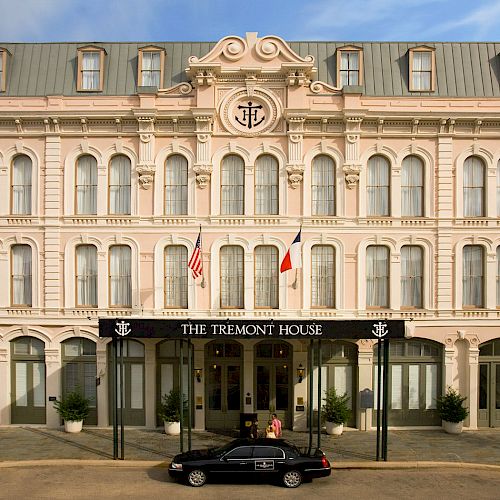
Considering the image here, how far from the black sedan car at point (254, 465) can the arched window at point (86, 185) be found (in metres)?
10.8

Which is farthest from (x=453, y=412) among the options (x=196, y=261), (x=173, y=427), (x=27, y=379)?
(x=27, y=379)

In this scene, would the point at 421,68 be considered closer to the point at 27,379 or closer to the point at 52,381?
the point at 52,381

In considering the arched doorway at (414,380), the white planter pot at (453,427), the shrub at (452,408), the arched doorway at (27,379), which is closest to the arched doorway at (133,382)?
the arched doorway at (27,379)

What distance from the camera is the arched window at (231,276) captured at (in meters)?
21.7

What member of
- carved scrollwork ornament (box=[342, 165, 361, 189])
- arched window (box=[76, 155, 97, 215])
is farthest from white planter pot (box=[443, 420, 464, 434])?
arched window (box=[76, 155, 97, 215])

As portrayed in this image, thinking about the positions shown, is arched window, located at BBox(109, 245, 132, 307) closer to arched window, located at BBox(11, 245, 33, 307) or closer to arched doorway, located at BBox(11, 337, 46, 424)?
arched window, located at BBox(11, 245, 33, 307)

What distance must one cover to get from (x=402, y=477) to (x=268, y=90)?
47.9ft

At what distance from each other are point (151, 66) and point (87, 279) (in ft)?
29.7

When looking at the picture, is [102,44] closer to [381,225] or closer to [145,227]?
[145,227]

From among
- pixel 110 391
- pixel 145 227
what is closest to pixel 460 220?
pixel 145 227

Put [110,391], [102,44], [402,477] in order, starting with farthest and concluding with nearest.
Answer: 1. [102,44]
2. [110,391]
3. [402,477]

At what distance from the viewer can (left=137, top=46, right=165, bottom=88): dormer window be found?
2245cm

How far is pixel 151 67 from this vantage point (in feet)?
74.2

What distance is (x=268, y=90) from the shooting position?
71.3 feet
